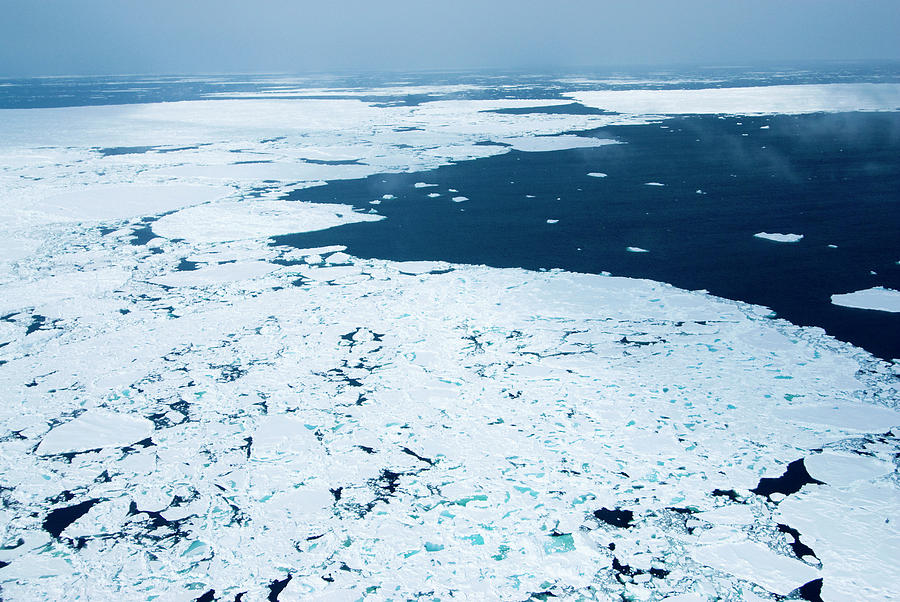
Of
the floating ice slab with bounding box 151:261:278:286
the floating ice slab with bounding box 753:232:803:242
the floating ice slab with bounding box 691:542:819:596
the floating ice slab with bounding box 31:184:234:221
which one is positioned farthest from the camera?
the floating ice slab with bounding box 31:184:234:221

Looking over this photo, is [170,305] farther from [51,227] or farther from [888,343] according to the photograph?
[888,343]

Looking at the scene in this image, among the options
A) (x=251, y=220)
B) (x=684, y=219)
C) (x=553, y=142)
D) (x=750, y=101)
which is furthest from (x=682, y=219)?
(x=750, y=101)

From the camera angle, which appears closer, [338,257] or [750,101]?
[338,257]

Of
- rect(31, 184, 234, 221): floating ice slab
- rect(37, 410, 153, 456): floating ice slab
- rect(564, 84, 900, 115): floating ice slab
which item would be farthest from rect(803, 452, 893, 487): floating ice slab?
rect(564, 84, 900, 115): floating ice slab

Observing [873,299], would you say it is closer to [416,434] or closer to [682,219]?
[682,219]

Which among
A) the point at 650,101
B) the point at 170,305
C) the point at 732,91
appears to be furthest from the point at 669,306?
the point at 732,91

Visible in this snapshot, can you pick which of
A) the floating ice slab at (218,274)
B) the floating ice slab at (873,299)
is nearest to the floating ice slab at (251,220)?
the floating ice slab at (218,274)

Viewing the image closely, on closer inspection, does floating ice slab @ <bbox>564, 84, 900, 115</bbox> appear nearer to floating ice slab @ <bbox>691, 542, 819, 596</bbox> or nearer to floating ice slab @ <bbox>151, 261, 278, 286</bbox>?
floating ice slab @ <bbox>151, 261, 278, 286</bbox>
